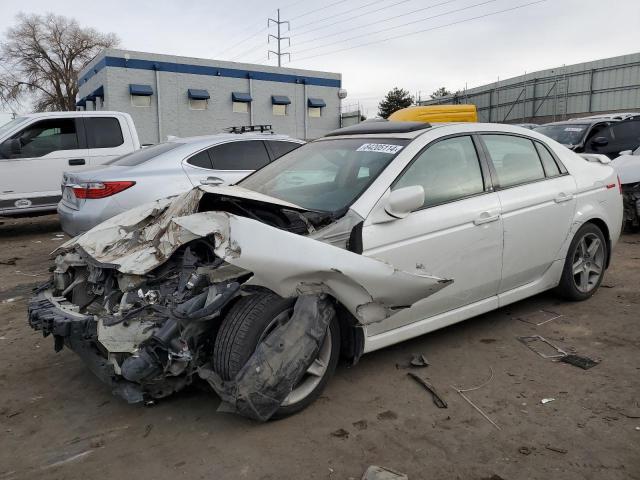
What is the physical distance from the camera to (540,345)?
3906mm

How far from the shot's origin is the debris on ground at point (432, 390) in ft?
10.0

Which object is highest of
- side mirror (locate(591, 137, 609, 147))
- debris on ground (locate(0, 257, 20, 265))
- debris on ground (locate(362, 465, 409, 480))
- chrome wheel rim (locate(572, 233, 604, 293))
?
side mirror (locate(591, 137, 609, 147))

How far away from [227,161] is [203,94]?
20.9m

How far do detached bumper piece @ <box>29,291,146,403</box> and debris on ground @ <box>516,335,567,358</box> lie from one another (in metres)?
2.74

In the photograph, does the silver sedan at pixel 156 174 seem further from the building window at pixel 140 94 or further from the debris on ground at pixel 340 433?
the building window at pixel 140 94

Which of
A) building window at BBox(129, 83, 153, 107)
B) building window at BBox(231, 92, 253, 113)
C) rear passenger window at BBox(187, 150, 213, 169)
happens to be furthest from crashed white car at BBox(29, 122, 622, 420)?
building window at BBox(231, 92, 253, 113)

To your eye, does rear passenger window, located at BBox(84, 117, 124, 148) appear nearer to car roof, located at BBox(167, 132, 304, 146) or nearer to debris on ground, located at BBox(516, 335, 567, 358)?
car roof, located at BBox(167, 132, 304, 146)

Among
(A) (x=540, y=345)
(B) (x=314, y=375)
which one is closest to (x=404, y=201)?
(B) (x=314, y=375)

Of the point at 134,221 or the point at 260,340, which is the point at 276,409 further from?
the point at 134,221

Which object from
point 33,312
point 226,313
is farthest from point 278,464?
point 33,312

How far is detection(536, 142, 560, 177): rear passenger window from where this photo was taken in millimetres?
4398

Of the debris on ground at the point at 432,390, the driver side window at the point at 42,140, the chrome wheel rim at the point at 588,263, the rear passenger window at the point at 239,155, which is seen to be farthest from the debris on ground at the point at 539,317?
the driver side window at the point at 42,140

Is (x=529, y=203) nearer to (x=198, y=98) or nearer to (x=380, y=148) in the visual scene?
(x=380, y=148)

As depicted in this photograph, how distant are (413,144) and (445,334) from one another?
156 centimetres
